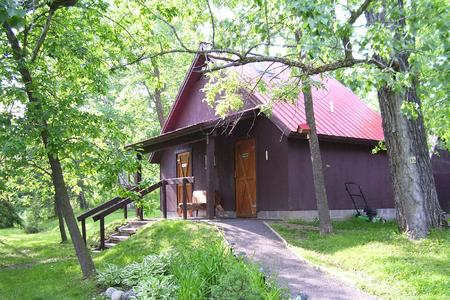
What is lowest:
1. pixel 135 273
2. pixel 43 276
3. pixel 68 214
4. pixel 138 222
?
pixel 43 276

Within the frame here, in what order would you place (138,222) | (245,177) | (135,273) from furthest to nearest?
(245,177), (138,222), (135,273)

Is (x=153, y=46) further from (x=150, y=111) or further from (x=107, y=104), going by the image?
(x=107, y=104)

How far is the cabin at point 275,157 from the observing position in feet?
37.8

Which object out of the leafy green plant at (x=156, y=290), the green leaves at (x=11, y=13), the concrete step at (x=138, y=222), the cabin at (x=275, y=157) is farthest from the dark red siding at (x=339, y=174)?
the green leaves at (x=11, y=13)

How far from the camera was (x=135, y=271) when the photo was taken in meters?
6.50

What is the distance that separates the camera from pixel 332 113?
45.2 feet

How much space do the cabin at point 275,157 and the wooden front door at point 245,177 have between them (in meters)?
0.03

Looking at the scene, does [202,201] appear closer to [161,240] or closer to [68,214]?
[161,240]

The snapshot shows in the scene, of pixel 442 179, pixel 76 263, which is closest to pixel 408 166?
pixel 76 263

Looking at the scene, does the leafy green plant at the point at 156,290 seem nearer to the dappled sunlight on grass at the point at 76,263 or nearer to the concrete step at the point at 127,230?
the dappled sunlight on grass at the point at 76,263

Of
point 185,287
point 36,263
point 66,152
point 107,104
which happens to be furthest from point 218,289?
point 107,104

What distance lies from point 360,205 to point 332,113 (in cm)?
298

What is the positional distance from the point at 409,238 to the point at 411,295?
301 cm

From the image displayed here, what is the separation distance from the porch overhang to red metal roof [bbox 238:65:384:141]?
2.64ft
